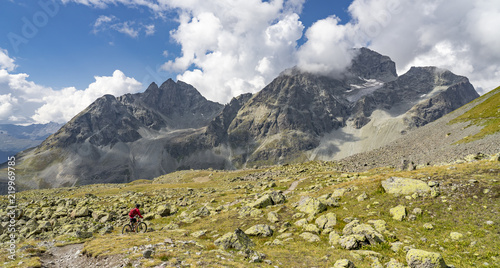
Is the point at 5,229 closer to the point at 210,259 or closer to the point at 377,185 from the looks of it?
the point at 210,259

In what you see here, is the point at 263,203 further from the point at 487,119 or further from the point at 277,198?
the point at 487,119

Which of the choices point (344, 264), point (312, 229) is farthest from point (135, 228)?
point (344, 264)

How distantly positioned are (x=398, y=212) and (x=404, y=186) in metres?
4.94

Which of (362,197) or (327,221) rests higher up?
(362,197)

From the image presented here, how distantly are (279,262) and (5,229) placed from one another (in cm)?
4359

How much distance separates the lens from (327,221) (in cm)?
2297

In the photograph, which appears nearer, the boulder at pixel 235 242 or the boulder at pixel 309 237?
the boulder at pixel 235 242

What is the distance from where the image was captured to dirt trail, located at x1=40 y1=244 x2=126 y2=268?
53.0 ft

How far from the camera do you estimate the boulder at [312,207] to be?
84.4ft

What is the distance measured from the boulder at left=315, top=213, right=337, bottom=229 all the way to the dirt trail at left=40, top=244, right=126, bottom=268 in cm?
1805

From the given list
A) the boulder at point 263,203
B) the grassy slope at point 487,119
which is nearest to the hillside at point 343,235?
the boulder at point 263,203

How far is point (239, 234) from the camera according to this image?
66.7 ft

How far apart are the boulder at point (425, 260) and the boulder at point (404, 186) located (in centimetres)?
1240

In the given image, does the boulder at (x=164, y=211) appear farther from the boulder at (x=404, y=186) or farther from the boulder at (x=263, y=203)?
the boulder at (x=404, y=186)
